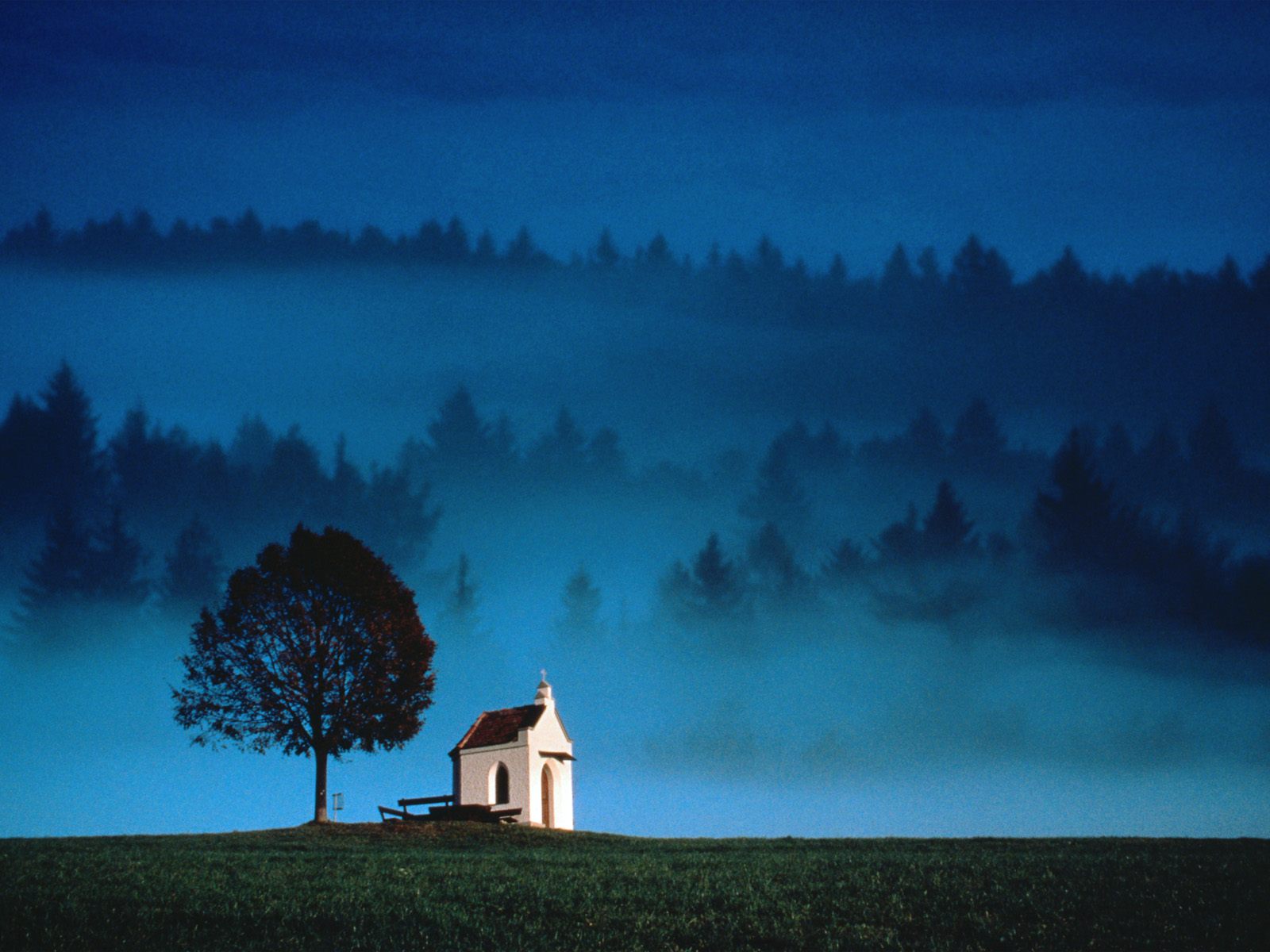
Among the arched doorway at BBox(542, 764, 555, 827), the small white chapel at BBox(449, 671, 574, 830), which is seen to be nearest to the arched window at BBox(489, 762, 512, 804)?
the small white chapel at BBox(449, 671, 574, 830)

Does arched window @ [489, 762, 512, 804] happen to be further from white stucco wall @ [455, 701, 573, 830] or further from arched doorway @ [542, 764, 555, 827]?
arched doorway @ [542, 764, 555, 827]

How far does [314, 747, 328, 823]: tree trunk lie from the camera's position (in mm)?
54844

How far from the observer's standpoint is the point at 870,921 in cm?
2648

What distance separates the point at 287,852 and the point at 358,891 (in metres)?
11.6

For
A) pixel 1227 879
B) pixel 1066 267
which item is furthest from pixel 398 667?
pixel 1066 267

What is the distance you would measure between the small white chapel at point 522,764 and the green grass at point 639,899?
21842 millimetres

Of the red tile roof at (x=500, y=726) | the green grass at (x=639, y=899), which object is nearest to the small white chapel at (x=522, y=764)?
the red tile roof at (x=500, y=726)

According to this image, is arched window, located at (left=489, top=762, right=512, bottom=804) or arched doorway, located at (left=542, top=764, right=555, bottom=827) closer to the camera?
arched window, located at (left=489, top=762, right=512, bottom=804)

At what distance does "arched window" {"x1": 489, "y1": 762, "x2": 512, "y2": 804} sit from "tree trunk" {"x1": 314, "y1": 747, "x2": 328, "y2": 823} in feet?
32.4

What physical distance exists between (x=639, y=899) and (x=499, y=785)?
116 feet

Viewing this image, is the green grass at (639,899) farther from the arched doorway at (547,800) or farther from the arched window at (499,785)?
the arched doorway at (547,800)

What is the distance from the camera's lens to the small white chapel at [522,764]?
202 feet

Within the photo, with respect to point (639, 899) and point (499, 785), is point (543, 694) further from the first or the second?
point (639, 899)

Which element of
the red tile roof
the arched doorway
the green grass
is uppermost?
the red tile roof
